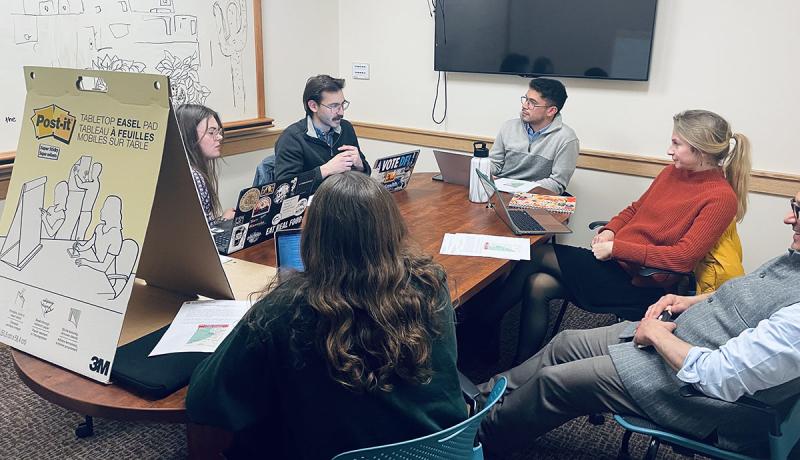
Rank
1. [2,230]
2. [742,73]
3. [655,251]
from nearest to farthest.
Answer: [2,230]
[655,251]
[742,73]

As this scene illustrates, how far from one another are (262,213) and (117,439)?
0.99 meters

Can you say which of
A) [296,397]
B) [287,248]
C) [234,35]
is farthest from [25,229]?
[234,35]

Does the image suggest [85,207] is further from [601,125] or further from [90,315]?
[601,125]

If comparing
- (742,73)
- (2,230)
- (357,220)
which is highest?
(742,73)

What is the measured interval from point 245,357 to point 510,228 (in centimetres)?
153

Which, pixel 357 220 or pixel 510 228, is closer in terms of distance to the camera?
pixel 357 220

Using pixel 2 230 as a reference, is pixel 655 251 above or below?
below

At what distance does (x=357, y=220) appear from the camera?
107 cm

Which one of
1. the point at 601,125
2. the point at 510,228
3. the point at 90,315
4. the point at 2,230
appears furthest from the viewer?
the point at 601,125

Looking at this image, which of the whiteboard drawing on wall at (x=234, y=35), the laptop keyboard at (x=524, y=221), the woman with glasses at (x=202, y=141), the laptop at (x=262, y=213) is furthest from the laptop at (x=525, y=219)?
the whiteboard drawing on wall at (x=234, y=35)

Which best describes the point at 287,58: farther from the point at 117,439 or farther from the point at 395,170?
the point at 117,439

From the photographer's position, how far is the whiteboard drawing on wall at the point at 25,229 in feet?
4.34

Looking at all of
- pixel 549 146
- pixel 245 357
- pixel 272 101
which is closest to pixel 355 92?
pixel 272 101

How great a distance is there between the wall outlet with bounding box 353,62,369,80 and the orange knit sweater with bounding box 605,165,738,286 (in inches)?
102
